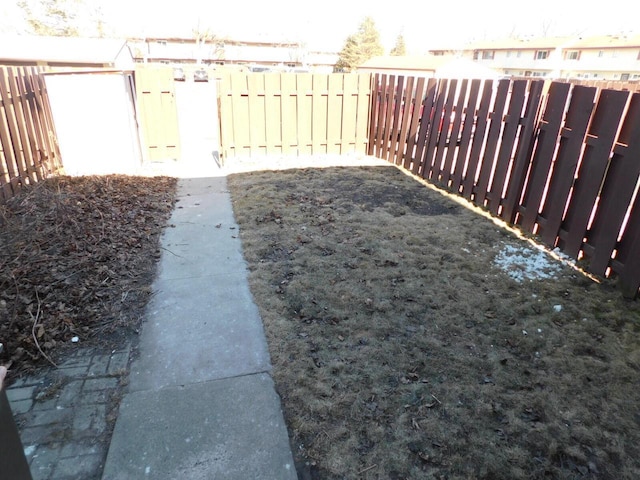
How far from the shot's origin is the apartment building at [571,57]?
4831 cm

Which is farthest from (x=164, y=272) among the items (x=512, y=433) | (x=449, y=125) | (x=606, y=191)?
(x=449, y=125)

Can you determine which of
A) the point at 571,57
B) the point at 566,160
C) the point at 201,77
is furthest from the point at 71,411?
the point at 571,57

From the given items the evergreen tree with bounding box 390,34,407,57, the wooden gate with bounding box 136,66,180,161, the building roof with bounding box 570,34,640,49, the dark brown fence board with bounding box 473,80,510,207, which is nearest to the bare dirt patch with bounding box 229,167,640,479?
the dark brown fence board with bounding box 473,80,510,207

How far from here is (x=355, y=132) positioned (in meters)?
9.98

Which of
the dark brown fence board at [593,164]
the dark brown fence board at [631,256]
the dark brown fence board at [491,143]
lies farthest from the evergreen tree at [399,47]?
the dark brown fence board at [631,256]

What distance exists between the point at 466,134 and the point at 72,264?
5619mm

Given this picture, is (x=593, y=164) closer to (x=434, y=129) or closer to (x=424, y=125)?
(x=434, y=129)

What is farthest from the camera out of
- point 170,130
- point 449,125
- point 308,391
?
point 170,130

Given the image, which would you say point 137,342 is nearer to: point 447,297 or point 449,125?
point 447,297

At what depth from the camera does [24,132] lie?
21.7 ft

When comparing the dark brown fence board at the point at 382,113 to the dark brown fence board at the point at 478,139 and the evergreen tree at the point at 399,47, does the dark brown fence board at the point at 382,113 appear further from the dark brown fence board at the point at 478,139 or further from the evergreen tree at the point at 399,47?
the evergreen tree at the point at 399,47

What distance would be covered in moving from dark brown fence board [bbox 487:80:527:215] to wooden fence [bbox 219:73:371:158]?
4.67 meters

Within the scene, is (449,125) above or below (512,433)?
above

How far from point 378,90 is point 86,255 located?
7.20 meters
